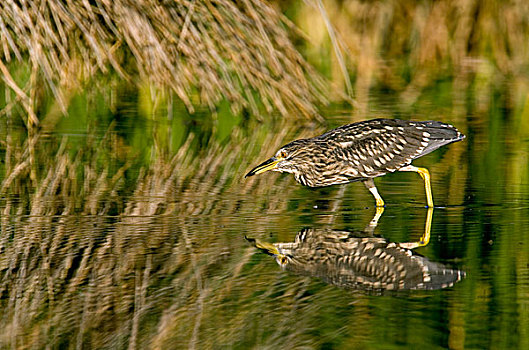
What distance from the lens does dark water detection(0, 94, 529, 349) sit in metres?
4.31

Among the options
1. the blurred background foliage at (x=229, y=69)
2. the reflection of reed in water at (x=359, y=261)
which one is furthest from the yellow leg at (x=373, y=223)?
the blurred background foliage at (x=229, y=69)

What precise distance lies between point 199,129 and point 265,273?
5.54 meters

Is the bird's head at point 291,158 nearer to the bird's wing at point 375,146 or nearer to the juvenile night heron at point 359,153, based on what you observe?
the juvenile night heron at point 359,153

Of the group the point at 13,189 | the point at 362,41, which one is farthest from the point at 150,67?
the point at 362,41

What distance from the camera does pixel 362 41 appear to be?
56.5ft

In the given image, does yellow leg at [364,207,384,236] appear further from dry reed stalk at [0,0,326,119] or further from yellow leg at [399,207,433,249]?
dry reed stalk at [0,0,326,119]

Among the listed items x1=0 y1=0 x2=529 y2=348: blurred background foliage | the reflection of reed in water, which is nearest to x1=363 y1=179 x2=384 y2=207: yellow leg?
x1=0 y1=0 x2=529 y2=348: blurred background foliage

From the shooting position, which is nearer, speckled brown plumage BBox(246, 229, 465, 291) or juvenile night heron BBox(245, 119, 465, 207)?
speckled brown plumage BBox(246, 229, 465, 291)

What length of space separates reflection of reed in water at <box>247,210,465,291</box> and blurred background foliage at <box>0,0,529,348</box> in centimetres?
12

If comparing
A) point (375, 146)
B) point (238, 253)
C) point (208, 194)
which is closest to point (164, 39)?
point (208, 194)

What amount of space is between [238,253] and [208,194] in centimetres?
171

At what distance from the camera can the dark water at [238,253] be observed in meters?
4.31

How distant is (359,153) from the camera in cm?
720

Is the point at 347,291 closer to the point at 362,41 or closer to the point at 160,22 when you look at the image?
the point at 160,22
